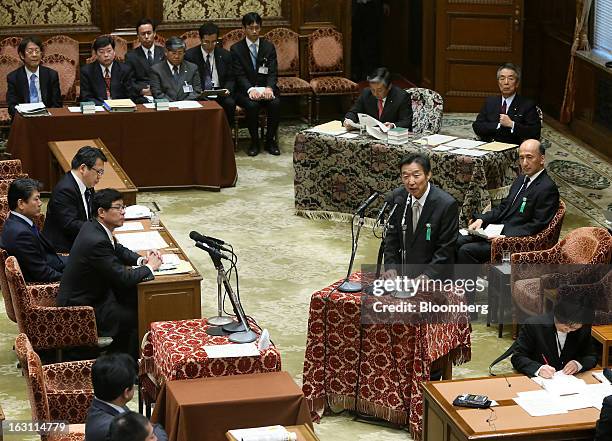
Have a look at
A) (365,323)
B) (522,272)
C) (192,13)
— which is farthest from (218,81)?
(365,323)

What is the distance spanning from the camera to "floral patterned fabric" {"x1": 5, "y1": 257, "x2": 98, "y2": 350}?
24.0 ft

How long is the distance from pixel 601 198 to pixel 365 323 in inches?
210

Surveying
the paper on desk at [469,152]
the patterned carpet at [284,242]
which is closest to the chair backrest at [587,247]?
the patterned carpet at [284,242]

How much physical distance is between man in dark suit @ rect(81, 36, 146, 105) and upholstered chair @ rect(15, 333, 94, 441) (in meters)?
6.09

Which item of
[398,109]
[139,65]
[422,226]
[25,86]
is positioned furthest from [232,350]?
[139,65]

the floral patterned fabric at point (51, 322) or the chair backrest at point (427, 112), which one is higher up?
the chair backrest at point (427, 112)

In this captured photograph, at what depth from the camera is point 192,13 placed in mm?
14102

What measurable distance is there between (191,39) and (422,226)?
22.5 feet

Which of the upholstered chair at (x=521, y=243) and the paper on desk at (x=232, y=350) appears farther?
the upholstered chair at (x=521, y=243)

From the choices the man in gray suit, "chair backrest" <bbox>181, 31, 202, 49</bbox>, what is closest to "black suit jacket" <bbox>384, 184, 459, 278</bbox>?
the man in gray suit

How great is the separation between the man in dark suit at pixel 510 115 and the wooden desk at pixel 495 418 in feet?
15.1

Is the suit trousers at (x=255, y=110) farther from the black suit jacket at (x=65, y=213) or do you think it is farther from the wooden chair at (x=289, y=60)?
the black suit jacket at (x=65, y=213)

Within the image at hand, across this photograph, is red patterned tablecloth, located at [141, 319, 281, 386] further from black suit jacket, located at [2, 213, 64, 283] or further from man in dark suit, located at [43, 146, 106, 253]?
man in dark suit, located at [43, 146, 106, 253]

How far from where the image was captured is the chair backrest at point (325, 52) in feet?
46.4
